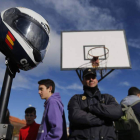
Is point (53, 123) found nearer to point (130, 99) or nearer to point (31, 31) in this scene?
point (31, 31)

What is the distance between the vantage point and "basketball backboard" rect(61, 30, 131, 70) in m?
6.70

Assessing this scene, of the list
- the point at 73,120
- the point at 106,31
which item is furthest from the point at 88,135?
the point at 106,31

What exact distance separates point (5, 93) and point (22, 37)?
54 cm

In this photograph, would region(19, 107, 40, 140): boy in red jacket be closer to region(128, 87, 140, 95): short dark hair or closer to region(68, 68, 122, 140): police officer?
region(68, 68, 122, 140): police officer

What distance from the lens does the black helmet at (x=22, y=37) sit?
1365 millimetres

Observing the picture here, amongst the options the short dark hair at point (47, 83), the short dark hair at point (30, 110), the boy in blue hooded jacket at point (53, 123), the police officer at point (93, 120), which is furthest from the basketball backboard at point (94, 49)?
the police officer at point (93, 120)

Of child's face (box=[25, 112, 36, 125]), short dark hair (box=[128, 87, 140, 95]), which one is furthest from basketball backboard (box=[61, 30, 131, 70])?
short dark hair (box=[128, 87, 140, 95])

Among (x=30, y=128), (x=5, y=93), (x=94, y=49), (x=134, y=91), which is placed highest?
(x=94, y=49)

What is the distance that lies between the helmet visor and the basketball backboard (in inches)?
204

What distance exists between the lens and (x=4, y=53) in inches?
54.5

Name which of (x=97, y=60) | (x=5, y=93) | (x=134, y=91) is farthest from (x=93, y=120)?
(x=97, y=60)

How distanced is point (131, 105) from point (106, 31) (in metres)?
5.89

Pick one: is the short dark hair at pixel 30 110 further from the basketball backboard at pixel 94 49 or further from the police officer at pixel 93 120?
the basketball backboard at pixel 94 49

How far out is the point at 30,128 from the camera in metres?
3.08
